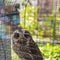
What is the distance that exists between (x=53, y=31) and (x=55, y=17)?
0.17 metres

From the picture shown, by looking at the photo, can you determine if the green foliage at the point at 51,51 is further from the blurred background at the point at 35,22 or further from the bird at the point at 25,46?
the bird at the point at 25,46

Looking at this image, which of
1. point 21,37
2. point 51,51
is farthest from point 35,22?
point 21,37

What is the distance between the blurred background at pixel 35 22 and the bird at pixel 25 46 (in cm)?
14

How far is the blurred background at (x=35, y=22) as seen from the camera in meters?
1.99

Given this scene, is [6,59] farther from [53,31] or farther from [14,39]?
[53,31]

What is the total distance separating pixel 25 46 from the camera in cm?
183

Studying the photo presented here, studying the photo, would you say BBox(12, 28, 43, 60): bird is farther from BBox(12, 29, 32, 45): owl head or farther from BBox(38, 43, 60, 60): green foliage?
BBox(38, 43, 60, 60): green foliage

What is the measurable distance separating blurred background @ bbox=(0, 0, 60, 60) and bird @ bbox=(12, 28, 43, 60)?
0.45ft

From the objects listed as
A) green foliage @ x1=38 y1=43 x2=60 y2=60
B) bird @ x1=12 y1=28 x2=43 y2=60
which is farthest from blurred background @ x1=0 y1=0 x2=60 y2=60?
bird @ x1=12 y1=28 x2=43 y2=60

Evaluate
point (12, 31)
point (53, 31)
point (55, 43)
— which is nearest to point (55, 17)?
point (53, 31)

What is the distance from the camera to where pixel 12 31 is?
2.03 metres

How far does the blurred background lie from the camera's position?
1.99m

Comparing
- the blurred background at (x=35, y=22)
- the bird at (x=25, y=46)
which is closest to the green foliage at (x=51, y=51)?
the blurred background at (x=35, y=22)

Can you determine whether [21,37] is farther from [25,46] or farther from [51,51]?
[51,51]
